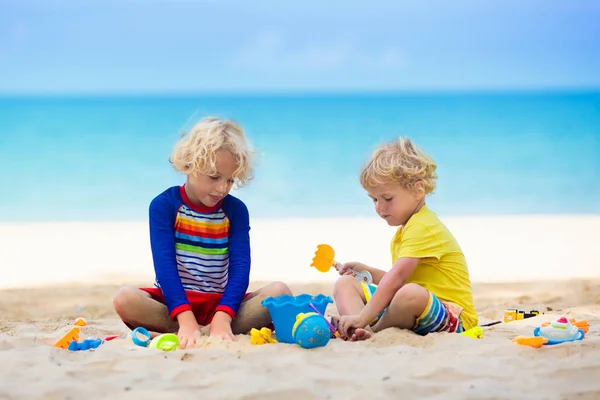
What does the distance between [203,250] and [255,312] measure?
367 mm

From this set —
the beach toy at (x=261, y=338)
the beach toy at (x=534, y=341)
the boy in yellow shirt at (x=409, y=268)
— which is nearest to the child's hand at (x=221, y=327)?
the beach toy at (x=261, y=338)

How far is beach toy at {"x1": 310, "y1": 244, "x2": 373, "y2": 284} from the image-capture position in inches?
130

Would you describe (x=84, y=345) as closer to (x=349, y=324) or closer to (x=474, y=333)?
(x=349, y=324)

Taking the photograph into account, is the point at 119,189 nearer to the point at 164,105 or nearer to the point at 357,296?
the point at 164,105

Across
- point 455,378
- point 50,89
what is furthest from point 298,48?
point 455,378

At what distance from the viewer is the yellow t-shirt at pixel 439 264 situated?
9.86ft

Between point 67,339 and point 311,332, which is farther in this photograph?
point 67,339

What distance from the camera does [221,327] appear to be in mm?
2904

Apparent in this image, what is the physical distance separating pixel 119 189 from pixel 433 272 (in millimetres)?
9256

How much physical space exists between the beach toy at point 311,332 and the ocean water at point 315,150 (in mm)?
7140

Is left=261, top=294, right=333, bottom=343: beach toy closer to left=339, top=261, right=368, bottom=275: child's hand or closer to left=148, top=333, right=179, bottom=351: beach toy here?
left=148, top=333, right=179, bottom=351: beach toy

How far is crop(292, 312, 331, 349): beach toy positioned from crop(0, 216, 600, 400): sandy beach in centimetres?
4

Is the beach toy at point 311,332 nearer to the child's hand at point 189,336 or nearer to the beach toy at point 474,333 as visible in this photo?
the child's hand at point 189,336

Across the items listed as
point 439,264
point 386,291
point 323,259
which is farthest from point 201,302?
point 439,264
